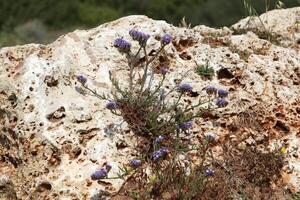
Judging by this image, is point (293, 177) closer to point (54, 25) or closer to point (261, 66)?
point (261, 66)

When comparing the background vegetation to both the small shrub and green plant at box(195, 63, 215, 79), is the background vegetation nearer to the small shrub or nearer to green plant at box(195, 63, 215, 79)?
green plant at box(195, 63, 215, 79)

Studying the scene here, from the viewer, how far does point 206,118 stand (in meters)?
5.86

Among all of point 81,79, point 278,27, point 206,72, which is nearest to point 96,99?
point 81,79

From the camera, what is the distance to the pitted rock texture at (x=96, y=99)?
541 centimetres

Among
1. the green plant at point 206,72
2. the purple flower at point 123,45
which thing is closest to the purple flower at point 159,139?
the purple flower at point 123,45

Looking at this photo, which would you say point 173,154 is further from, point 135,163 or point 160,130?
point 135,163

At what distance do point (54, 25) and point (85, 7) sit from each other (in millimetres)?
5207

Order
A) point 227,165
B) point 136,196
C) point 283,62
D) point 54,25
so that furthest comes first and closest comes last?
point 54,25, point 283,62, point 227,165, point 136,196

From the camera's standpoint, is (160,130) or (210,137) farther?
(160,130)

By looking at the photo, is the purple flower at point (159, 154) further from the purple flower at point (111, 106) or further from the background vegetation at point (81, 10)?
the background vegetation at point (81, 10)

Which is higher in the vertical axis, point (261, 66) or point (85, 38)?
point (85, 38)

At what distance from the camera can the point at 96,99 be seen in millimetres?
5816

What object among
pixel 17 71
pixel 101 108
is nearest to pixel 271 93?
pixel 101 108

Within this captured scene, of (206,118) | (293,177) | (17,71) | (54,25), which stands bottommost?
(54,25)
